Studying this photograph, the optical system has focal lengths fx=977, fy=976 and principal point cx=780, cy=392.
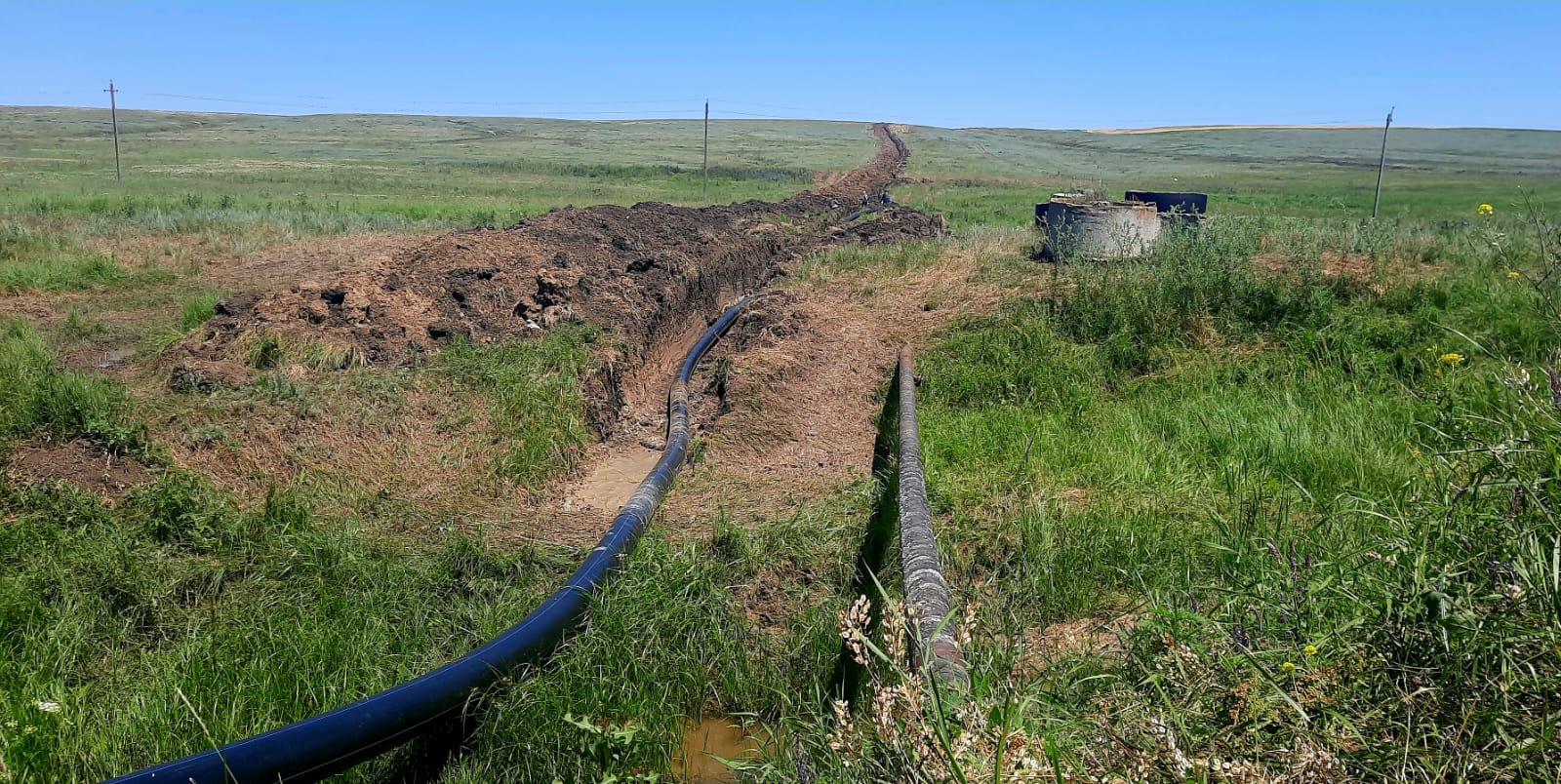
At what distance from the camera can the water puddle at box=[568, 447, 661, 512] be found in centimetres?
709

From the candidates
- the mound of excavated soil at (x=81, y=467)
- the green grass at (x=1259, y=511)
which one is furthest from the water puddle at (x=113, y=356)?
the green grass at (x=1259, y=511)

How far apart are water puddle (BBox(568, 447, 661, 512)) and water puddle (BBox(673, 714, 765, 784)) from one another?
2843mm

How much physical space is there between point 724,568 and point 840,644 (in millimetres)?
1216

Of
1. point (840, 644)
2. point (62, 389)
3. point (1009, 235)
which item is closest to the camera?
point (840, 644)

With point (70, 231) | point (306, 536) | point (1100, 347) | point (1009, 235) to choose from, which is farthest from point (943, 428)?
point (70, 231)

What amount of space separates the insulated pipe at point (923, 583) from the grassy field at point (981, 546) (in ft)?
0.47

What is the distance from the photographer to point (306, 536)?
206 inches

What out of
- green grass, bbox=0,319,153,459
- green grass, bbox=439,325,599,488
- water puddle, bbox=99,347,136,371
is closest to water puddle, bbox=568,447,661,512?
green grass, bbox=439,325,599,488

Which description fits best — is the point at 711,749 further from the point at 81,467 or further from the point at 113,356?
the point at 113,356

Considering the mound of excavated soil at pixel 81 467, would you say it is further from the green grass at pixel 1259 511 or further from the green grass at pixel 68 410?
the green grass at pixel 1259 511

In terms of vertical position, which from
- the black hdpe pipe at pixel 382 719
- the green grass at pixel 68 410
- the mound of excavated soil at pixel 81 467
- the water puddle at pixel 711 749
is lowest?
the water puddle at pixel 711 749

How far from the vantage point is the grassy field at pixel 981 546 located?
2.07 meters

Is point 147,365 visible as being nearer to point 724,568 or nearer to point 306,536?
point 306,536

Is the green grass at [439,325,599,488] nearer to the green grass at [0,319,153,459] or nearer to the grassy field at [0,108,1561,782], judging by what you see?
the grassy field at [0,108,1561,782]
